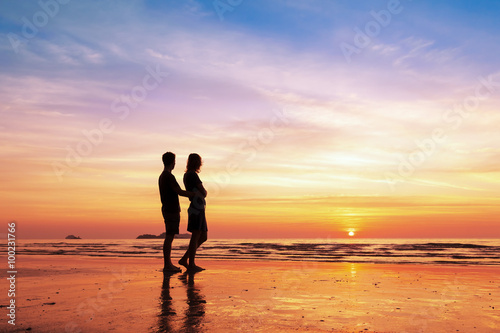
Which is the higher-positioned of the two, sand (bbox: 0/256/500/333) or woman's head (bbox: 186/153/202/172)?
woman's head (bbox: 186/153/202/172)

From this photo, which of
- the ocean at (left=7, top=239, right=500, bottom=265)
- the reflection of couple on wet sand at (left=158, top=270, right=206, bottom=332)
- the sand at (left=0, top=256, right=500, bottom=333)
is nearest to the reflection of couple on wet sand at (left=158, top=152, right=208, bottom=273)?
the sand at (left=0, top=256, right=500, bottom=333)

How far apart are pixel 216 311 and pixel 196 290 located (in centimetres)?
156

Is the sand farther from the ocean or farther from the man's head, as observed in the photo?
the ocean

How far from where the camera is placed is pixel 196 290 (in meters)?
6.03

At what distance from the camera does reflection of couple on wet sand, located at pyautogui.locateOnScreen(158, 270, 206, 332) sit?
3.77 metres

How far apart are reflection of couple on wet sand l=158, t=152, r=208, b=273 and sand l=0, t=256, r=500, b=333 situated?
28.2 inches

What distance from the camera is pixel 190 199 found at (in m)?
8.42

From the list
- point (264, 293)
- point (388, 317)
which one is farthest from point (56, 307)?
point (388, 317)

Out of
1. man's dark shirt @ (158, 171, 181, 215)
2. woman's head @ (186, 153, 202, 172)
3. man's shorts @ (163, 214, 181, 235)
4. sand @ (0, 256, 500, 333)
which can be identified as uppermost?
woman's head @ (186, 153, 202, 172)

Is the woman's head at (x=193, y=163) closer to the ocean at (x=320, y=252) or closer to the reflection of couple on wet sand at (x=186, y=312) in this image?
the reflection of couple on wet sand at (x=186, y=312)

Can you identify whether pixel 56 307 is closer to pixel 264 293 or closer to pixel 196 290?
pixel 196 290

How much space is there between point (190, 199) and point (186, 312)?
412 cm

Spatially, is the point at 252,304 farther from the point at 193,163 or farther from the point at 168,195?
the point at 193,163

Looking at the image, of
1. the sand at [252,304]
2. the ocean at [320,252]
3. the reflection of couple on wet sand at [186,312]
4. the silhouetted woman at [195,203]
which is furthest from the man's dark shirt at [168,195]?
the ocean at [320,252]
